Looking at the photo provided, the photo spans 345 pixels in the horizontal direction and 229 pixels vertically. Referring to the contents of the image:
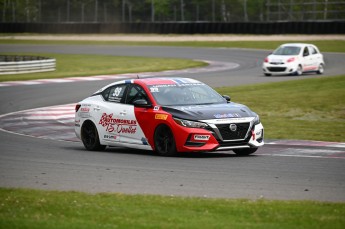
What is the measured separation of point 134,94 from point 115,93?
1.65ft

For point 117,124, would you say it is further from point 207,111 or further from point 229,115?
point 229,115

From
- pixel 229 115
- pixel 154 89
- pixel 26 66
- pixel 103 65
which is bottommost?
pixel 103 65

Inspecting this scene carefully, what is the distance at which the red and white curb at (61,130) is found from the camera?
15427mm

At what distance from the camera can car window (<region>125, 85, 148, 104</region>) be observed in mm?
15596

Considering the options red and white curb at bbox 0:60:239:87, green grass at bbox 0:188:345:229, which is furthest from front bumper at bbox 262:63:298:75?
green grass at bbox 0:188:345:229

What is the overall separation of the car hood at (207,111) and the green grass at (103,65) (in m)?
23.5

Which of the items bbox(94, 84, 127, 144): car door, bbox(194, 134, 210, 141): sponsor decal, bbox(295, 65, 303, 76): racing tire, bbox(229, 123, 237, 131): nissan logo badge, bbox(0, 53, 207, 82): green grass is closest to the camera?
bbox(194, 134, 210, 141): sponsor decal

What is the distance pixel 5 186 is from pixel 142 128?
4.20 metres

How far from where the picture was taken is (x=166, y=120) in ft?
48.0

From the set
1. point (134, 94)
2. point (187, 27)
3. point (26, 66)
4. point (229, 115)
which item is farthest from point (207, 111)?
point (187, 27)

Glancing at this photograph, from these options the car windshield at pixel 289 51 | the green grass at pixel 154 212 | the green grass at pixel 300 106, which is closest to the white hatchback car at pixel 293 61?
the car windshield at pixel 289 51

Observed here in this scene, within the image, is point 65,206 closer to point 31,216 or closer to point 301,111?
point 31,216

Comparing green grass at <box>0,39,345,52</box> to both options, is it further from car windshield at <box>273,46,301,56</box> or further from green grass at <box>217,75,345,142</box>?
green grass at <box>217,75,345,142</box>

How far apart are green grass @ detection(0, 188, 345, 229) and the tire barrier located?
4804 cm
